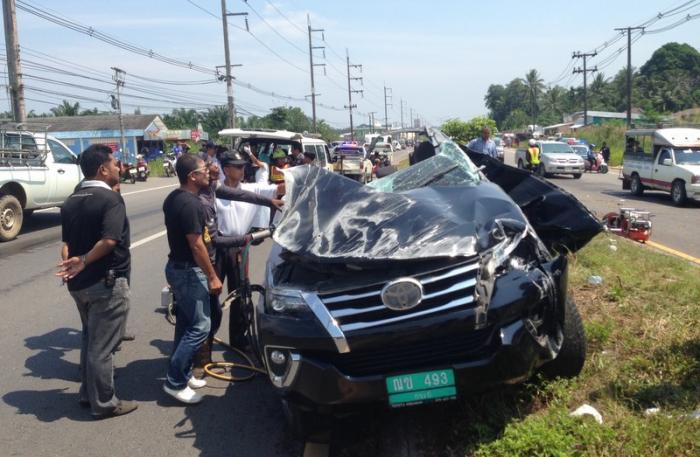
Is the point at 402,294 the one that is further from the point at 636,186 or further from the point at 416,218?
the point at 636,186

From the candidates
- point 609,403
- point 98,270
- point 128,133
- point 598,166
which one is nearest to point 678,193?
point 609,403

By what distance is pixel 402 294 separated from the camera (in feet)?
11.2

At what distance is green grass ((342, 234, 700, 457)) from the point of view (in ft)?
11.3

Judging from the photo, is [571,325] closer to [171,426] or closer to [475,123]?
[171,426]

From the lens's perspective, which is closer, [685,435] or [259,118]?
[685,435]

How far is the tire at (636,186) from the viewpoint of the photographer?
2055 centimetres

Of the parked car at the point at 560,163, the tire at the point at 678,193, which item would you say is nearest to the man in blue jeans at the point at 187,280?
the tire at the point at 678,193

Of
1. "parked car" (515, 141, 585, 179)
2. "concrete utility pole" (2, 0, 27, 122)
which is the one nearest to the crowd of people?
"concrete utility pole" (2, 0, 27, 122)

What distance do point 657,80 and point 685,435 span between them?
289ft

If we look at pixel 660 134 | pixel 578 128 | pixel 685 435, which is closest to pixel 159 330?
pixel 685 435

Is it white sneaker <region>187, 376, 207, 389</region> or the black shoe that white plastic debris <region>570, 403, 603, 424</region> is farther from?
the black shoe

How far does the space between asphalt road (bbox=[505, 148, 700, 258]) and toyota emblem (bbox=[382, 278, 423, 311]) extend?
324 inches

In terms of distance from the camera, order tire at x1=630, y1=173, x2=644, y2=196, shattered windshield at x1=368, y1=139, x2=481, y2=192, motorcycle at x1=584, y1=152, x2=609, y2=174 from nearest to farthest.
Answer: shattered windshield at x1=368, y1=139, x2=481, y2=192, tire at x1=630, y1=173, x2=644, y2=196, motorcycle at x1=584, y1=152, x2=609, y2=174

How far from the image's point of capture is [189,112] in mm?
86750
